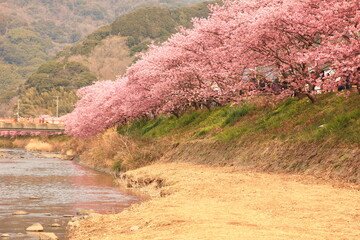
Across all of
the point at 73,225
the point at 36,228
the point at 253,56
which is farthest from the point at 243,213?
the point at 253,56

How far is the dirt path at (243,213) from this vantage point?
10617 mm

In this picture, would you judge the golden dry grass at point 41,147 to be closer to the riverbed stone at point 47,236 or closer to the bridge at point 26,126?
the bridge at point 26,126

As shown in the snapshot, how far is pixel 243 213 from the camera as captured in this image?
1301 cm

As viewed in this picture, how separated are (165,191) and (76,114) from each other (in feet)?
209

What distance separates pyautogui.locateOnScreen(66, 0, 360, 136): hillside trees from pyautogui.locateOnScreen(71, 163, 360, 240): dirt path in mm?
5016

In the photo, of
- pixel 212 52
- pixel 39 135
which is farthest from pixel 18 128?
pixel 212 52

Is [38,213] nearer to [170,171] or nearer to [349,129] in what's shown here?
[170,171]

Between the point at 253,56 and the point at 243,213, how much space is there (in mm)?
17120

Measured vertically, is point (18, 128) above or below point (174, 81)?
below

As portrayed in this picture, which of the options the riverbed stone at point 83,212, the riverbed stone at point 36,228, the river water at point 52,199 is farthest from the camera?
the riverbed stone at point 83,212

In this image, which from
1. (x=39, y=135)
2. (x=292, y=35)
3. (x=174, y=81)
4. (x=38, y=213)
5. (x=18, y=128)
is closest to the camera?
(x=38, y=213)

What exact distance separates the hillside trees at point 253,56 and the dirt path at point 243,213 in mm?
5016

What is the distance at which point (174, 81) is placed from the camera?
41.0 meters

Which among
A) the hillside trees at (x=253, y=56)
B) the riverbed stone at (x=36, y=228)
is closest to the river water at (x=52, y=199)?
the riverbed stone at (x=36, y=228)
